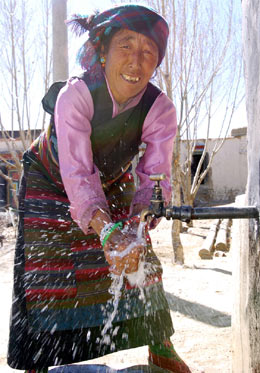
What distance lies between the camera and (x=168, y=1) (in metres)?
6.19

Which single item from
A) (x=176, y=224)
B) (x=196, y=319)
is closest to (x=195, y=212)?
(x=196, y=319)

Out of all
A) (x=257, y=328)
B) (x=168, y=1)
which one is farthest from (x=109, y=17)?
(x=168, y=1)

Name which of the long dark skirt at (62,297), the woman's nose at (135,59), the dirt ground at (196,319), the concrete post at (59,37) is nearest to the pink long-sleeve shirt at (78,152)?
the woman's nose at (135,59)

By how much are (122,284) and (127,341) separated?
0.27m

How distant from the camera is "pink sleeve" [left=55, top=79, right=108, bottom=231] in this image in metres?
1.43

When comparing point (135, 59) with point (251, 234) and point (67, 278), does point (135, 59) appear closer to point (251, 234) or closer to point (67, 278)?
point (251, 234)

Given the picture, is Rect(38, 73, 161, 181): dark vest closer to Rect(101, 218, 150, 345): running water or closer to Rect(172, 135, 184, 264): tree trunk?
Rect(101, 218, 150, 345): running water

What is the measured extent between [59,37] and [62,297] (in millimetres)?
4141

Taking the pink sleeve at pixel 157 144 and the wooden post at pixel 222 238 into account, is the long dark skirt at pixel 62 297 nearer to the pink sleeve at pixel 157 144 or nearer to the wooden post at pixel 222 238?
the pink sleeve at pixel 157 144

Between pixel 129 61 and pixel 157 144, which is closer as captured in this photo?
pixel 129 61

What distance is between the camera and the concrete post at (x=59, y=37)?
16.4 ft

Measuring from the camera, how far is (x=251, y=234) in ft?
4.77

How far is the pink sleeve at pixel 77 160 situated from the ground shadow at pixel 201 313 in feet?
6.28

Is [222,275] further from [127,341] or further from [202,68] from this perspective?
[202,68]
